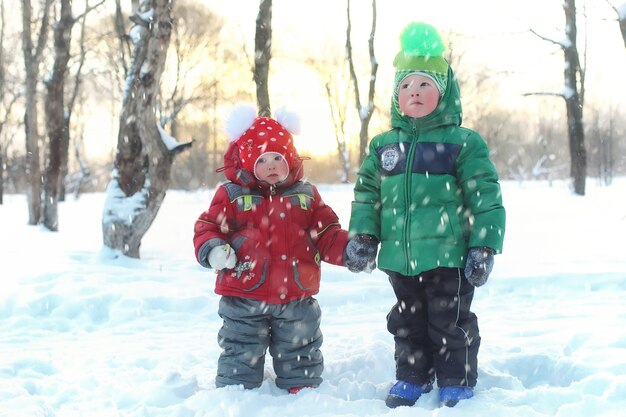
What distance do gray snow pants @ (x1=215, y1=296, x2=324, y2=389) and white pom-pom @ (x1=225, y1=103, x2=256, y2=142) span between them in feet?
2.80

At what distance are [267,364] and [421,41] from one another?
79.0 inches

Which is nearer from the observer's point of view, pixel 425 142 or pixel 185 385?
pixel 425 142

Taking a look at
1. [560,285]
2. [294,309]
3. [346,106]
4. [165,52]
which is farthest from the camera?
[346,106]

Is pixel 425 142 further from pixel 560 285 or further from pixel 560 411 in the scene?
pixel 560 285

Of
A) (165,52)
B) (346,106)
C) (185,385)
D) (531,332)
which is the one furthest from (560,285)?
(346,106)

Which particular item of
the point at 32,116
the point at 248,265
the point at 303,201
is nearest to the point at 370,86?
the point at 32,116

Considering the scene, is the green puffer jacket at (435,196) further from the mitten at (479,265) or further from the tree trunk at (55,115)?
the tree trunk at (55,115)

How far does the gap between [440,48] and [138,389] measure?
2251mm

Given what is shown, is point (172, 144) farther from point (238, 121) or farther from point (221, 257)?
point (221, 257)

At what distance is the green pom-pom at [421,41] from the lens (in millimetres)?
2795

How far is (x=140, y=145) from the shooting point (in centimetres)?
656

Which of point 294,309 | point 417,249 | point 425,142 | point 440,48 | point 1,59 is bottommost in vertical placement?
point 294,309

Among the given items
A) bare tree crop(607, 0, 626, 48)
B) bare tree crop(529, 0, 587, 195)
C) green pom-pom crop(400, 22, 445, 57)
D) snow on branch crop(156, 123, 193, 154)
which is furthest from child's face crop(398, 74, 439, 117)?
bare tree crop(529, 0, 587, 195)

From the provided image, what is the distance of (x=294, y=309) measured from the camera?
3021mm
